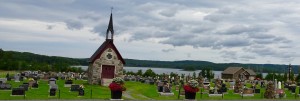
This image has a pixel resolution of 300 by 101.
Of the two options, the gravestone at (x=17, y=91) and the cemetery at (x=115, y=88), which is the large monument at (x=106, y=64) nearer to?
the cemetery at (x=115, y=88)

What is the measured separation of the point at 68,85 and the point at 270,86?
74.3ft

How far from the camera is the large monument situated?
50.4 metres

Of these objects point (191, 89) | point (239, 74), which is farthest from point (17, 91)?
point (239, 74)

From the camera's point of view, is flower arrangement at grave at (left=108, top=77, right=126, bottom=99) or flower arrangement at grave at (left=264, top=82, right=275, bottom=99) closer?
flower arrangement at grave at (left=108, top=77, right=126, bottom=99)

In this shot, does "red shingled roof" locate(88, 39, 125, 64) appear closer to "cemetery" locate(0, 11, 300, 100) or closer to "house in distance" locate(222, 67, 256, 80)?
"cemetery" locate(0, 11, 300, 100)

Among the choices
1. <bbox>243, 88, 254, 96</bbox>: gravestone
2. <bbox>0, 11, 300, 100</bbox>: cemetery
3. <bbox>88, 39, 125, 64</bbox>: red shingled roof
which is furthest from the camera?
<bbox>88, 39, 125, 64</bbox>: red shingled roof

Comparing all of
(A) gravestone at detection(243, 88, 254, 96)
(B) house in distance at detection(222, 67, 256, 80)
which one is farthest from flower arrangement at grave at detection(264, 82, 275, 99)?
(B) house in distance at detection(222, 67, 256, 80)

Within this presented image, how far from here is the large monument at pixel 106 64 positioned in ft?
165

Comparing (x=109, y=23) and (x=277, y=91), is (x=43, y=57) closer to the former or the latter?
(x=109, y=23)

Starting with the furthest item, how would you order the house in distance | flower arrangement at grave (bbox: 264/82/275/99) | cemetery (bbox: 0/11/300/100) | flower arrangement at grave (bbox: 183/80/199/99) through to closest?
the house in distance < flower arrangement at grave (bbox: 264/82/275/99) < cemetery (bbox: 0/11/300/100) < flower arrangement at grave (bbox: 183/80/199/99)

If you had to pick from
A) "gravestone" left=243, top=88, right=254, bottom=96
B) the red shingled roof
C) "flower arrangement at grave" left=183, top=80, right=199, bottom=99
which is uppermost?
the red shingled roof

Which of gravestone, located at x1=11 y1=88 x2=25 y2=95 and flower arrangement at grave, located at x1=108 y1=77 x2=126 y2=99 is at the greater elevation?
flower arrangement at grave, located at x1=108 y1=77 x2=126 y2=99

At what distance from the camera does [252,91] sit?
39.7m

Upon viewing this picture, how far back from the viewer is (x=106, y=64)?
166ft
